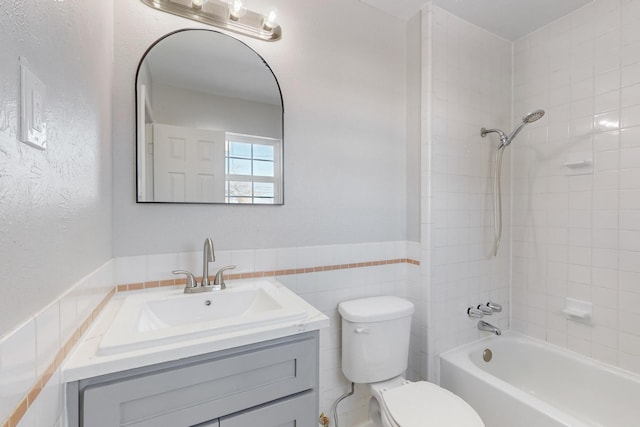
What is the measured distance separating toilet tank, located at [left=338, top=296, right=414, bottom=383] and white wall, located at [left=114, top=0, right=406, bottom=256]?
42 centimetres

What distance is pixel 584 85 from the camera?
177 cm

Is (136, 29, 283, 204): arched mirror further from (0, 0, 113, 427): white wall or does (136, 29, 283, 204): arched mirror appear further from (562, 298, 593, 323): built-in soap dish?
(562, 298, 593, 323): built-in soap dish

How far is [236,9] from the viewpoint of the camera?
1.33m

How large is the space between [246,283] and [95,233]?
0.64 meters

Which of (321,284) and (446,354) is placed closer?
(321,284)

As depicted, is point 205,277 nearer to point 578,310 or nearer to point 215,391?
point 215,391

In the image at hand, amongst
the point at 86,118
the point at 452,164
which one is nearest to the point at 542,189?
the point at 452,164

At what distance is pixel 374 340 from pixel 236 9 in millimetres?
1729

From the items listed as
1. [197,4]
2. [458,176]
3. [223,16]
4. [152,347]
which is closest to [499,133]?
[458,176]

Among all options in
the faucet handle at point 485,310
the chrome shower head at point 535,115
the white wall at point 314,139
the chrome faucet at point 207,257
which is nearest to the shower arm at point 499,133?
the chrome shower head at point 535,115

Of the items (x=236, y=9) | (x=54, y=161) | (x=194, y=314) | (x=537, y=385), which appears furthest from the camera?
(x=537, y=385)

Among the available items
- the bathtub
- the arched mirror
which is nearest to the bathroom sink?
the arched mirror

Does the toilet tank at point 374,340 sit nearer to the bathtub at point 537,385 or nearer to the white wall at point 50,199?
the bathtub at point 537,385

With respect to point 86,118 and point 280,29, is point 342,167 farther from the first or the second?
point 86,118
